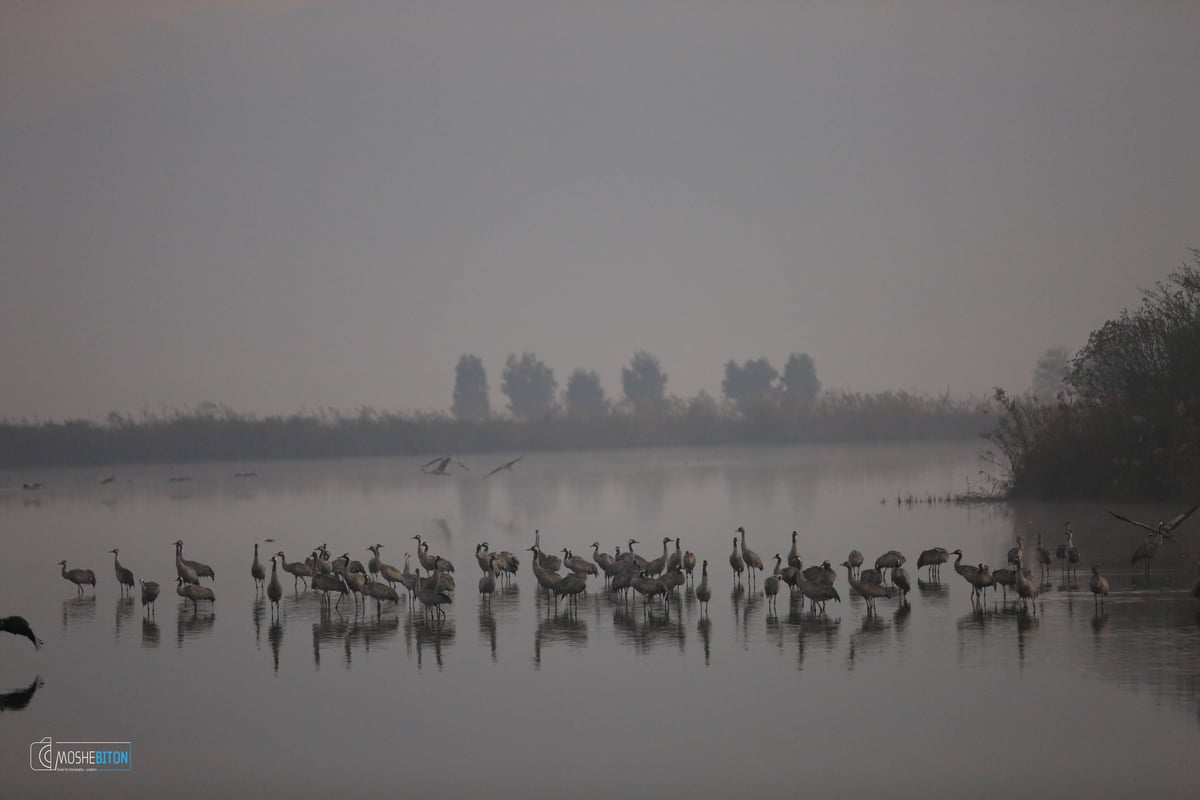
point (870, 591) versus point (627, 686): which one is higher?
point (870, 591)

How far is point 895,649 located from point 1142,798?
4.67 metres

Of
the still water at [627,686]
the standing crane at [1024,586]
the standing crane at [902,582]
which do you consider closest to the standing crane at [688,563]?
the still water at [627,686]

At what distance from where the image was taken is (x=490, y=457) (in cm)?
6812

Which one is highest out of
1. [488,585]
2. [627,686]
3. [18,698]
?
[488,585]

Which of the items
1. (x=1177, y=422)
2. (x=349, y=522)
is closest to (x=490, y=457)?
(x=349, y=522)

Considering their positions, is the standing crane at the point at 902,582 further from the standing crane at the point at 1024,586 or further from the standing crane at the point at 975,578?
the standing crane at the point at 1024,586

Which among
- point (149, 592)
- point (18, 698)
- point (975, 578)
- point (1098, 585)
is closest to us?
point (18, 698)

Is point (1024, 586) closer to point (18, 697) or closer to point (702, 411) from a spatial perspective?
point (18, 697)

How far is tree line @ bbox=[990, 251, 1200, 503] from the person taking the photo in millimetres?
27172

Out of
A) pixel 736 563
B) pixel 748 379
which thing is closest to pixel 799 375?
pixel 748 379

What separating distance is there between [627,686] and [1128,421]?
19385 mm

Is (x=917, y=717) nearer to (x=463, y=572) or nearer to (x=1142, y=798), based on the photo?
(x=1142, y=798)

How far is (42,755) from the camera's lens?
1096 cm

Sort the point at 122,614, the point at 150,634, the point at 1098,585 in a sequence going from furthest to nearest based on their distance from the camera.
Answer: the point at 122,614 < the point at 150,634 < the point at 1098,585
